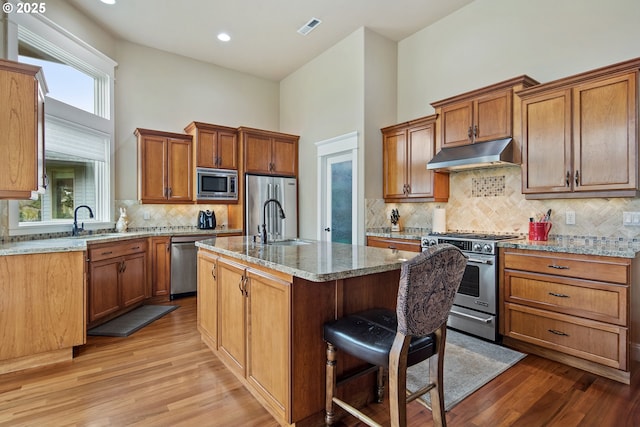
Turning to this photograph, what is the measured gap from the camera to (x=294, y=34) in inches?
181

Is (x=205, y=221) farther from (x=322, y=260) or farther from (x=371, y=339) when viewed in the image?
(x=371, y=339)

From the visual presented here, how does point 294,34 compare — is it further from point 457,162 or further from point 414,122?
point 457,162

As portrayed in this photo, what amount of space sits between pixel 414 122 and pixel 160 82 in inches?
154

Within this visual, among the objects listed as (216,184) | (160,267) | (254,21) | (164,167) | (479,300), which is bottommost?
(479,300)

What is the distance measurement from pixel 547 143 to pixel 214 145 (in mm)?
4267

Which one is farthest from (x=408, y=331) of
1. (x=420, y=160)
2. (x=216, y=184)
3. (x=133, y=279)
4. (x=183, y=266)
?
→ (x=216, y=184)

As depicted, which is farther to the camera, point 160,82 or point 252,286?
point 160,82

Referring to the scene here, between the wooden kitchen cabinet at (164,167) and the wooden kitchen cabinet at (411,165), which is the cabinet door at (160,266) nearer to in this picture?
the wooden kitchen cabinet at (164,167)

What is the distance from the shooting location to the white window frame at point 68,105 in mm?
3121

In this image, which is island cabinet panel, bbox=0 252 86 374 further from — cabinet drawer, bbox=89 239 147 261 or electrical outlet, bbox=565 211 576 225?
electrical outlet, bbox=565 211 576 225

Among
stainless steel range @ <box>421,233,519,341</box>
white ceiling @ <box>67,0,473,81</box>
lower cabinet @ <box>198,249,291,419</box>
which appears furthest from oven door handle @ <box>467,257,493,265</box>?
white ceiling @ <box>67,0,473,81</box>

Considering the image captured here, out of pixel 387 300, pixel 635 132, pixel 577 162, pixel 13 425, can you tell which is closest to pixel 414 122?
pixel 577 162

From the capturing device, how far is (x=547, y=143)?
2.98 metres

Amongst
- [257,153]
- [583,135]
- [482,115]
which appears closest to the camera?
[583,135]
